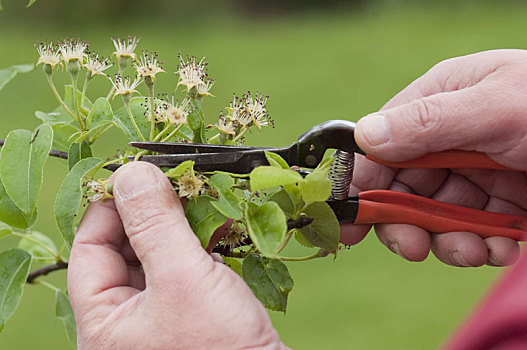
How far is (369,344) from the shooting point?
2609 millimetres

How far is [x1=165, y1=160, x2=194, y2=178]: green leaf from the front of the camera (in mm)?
718

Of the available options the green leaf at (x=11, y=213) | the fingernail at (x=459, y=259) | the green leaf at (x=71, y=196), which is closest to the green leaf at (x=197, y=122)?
the green leaf at (x=71, y=196)

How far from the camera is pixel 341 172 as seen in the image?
89 cm

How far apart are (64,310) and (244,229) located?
383 millimetres

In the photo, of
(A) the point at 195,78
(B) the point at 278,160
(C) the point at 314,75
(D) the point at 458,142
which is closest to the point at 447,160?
(D) the point at 458,142

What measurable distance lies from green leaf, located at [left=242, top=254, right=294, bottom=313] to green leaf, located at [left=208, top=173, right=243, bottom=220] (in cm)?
12

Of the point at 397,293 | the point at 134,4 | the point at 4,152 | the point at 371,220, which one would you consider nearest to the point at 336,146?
the point at 371,220

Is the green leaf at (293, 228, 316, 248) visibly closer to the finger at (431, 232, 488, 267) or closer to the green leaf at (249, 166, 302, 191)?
the green leaf at (249, 166, 302, 191)

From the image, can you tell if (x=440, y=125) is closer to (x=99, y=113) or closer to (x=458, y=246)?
(x=458, y=246)

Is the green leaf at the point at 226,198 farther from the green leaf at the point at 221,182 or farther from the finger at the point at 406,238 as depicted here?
the finger at the point at 406,238

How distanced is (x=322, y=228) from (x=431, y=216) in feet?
0.79

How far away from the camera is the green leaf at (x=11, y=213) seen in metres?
0.84

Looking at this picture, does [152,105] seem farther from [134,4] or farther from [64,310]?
[134,4]

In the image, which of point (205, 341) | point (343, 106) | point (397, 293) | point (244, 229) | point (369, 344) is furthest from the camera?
point (343, 106)
